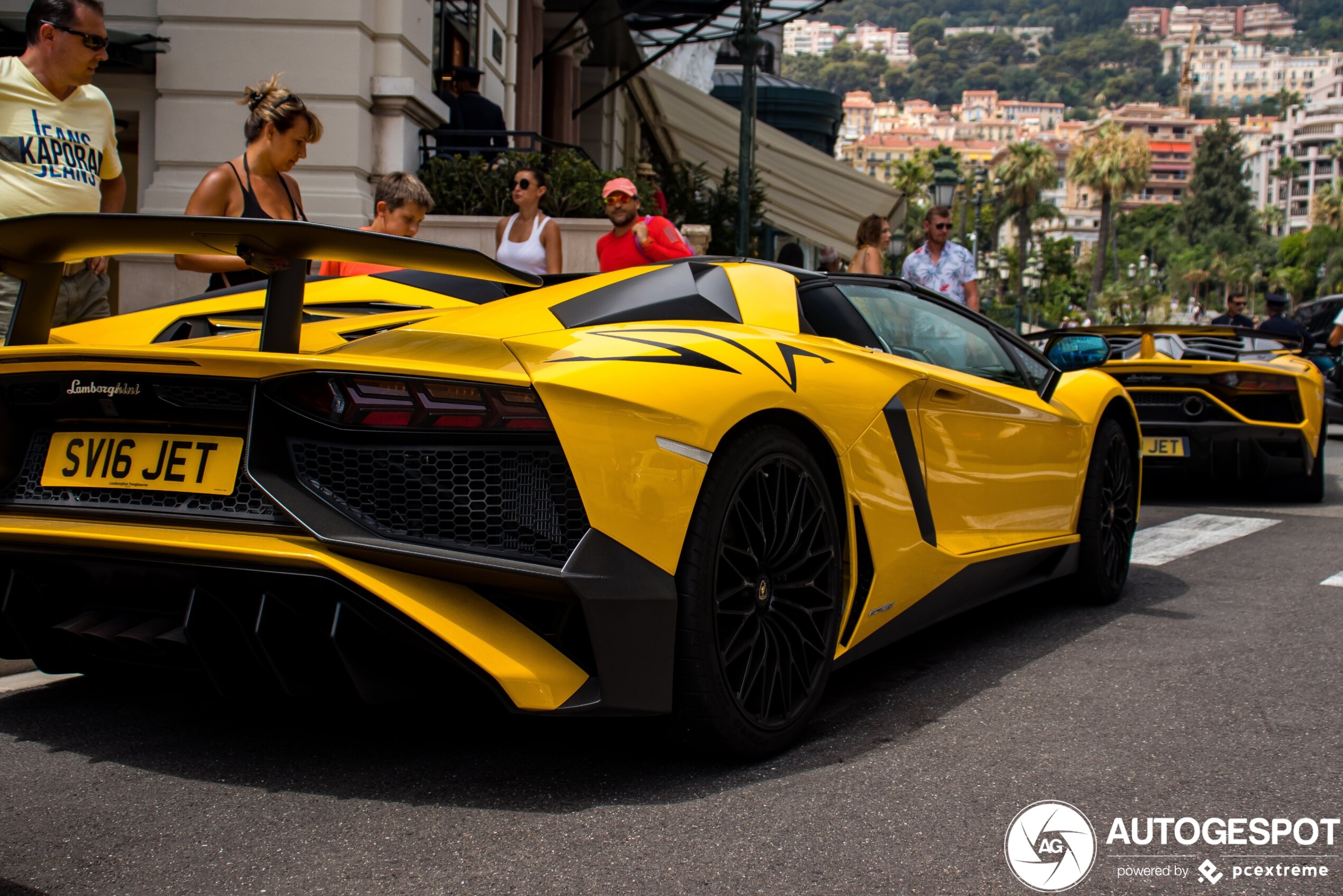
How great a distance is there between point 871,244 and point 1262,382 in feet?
8.13

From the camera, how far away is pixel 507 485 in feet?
8.22

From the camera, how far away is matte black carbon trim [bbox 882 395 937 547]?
11.1 ft

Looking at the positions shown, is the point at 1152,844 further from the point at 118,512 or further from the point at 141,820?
the point at 118,512

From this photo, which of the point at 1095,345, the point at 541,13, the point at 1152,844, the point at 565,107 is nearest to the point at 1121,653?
the point at 1095,345

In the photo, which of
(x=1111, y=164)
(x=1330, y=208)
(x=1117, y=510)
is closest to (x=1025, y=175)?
(x=1111, y=164)

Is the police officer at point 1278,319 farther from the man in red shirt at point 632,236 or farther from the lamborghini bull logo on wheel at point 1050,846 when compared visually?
the lamborghini bull logo on wheel at point 1050,846

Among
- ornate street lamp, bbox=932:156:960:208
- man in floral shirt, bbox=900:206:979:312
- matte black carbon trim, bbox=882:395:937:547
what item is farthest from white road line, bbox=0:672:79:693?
ornate street lamp, bbox=932:156:960:208

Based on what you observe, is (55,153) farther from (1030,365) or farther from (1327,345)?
(1327,345)

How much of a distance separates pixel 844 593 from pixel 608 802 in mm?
859

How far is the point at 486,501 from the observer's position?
250 centimetres

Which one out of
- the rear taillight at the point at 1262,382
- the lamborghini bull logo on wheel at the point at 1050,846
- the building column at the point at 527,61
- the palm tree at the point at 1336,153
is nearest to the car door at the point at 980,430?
the lamborghini bull logo on wheel at the point at 1050,846

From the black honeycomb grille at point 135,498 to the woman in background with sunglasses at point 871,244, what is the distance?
583cm

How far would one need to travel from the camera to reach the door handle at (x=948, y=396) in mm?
3648

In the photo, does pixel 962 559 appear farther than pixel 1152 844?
Yes
